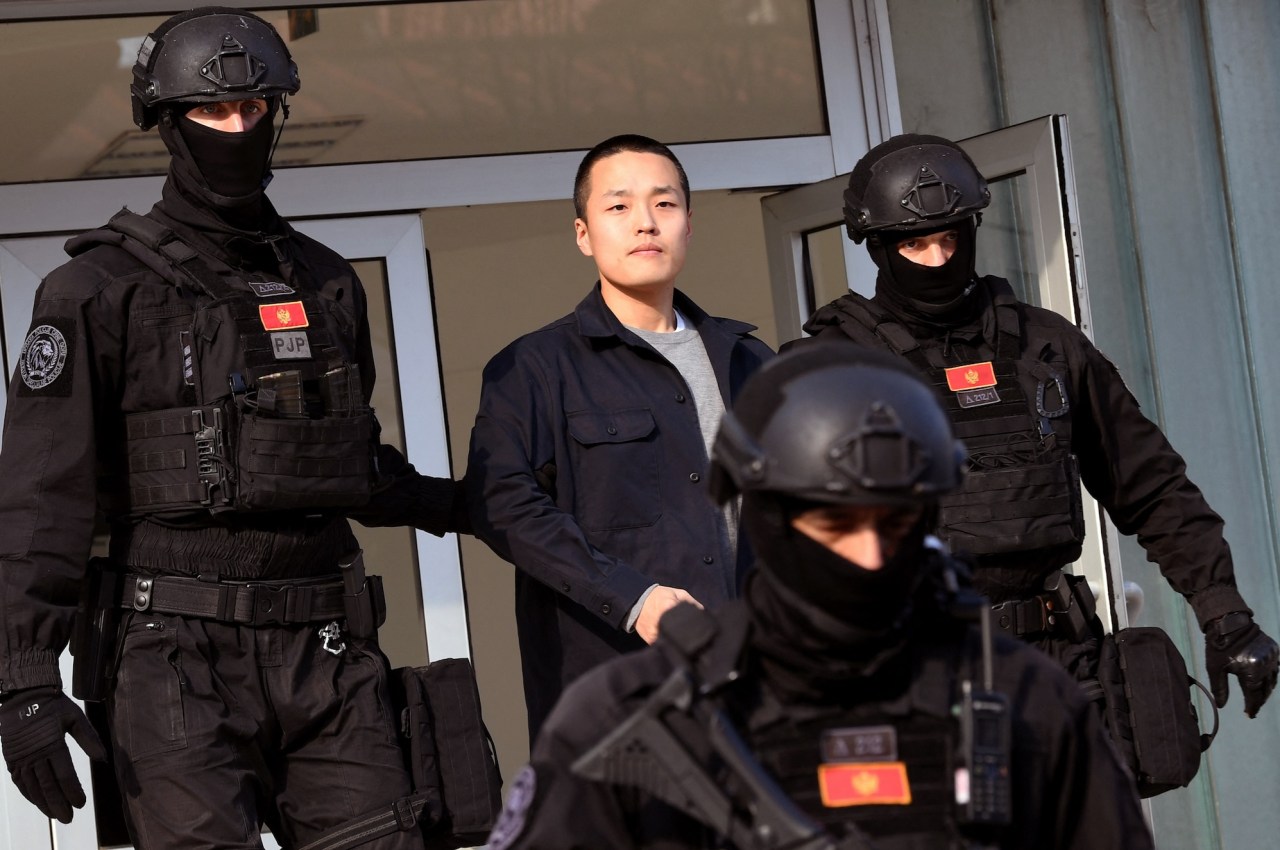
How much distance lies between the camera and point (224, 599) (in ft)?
11.7

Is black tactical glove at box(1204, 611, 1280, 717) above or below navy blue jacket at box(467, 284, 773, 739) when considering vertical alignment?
below

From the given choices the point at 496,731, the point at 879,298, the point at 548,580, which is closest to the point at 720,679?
the point at 548,580

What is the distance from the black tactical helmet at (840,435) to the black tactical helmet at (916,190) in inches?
83.1

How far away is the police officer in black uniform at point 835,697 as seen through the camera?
2059mm

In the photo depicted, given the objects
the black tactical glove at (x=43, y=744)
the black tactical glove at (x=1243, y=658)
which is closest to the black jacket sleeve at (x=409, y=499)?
the black tactical glove at (x=43, y=744)

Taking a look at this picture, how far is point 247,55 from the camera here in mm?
3668

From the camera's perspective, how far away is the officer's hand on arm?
11.9 ft

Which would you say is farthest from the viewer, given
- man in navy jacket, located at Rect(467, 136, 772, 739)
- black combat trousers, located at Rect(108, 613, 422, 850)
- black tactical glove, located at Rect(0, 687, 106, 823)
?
man in navy jacket, located at Rect(467, 136, 772, 739)

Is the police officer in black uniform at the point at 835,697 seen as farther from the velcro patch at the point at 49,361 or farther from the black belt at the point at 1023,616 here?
the black belt at the point at 1023,616

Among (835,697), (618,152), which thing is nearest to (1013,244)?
(618,152)

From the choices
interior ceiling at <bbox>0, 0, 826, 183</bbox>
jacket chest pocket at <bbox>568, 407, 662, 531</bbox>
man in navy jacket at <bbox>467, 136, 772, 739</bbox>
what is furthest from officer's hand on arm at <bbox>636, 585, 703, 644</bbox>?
interior ceiling at <bbox>0, 0, 826, 183</bbox>

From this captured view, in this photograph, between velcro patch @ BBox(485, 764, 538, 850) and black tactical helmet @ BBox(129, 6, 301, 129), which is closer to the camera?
velcro patch @ BBox(485, 764, 538, 850)

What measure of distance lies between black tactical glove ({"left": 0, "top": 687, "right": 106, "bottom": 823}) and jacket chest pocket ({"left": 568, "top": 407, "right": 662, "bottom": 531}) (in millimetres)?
1166

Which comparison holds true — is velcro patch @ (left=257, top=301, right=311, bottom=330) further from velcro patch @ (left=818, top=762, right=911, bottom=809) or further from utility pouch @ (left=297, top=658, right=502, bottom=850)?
velcro patch @ (left=818, top=762, right=911, bottom=809)
